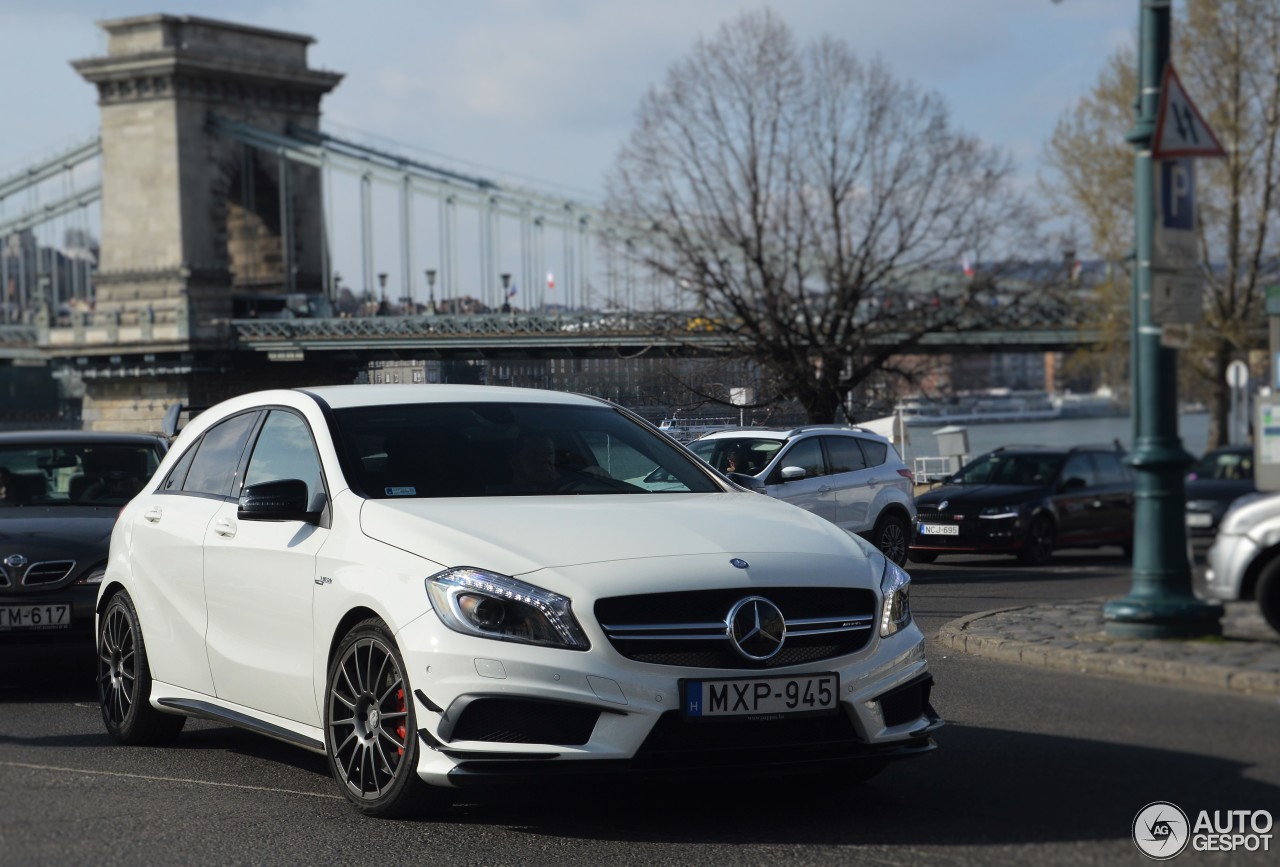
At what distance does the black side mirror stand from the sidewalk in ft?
7.95

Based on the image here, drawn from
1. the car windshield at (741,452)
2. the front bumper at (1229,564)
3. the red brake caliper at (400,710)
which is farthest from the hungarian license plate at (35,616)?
the car windshield at (741,452)

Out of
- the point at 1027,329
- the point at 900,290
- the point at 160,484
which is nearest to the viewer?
the point at 160,484

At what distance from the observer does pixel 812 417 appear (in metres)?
31.4

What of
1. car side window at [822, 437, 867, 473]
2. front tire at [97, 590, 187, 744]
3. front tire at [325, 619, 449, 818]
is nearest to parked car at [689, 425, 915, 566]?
car side window at [822, 437, 867, 473]

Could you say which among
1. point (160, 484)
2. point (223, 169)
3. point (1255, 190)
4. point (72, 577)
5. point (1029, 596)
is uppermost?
point (223, 169)

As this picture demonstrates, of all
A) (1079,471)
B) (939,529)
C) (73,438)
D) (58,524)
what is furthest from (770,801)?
(939,529)

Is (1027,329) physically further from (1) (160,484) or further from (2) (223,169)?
(2) (223,169)

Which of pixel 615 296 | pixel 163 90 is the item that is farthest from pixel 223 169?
pixel 615 296

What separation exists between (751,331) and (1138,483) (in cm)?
2458

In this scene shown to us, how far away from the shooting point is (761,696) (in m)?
5.16

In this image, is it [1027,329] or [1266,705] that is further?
[1027,329]

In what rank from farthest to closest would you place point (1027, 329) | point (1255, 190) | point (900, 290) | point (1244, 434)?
1. point (1027, 329)
2. point (900, 290)
3. point (1255, 190)
4. point (1244, 434)

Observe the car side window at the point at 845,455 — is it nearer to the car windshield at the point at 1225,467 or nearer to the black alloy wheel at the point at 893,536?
the black alloy wheel at the point at 893,536

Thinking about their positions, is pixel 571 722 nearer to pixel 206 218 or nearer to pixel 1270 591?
pixel 1270 591
